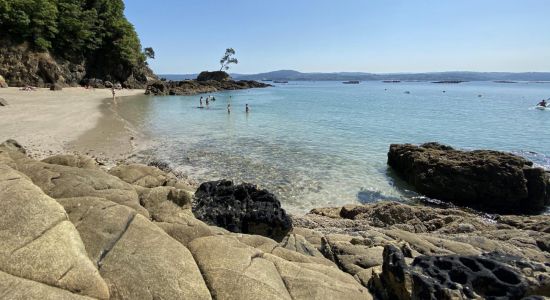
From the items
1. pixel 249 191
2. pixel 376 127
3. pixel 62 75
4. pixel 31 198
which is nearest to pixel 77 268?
pixel 31 198

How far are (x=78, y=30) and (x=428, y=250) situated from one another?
73648mm

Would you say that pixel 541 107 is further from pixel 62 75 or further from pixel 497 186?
pixel 62 75

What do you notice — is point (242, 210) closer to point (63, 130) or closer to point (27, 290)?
point (27, 290)

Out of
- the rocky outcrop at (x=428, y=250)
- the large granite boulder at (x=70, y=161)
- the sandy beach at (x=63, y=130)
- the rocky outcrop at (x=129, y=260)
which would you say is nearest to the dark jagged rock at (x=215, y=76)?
the sandy beach at (x=63, y=130)

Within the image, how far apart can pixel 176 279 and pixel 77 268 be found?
3.77 ft

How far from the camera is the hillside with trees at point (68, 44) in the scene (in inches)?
2141

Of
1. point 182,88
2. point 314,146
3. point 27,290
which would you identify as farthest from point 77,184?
point 182,88

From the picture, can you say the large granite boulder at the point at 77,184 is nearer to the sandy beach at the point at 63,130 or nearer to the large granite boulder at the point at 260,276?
the large granite boulder at the point at 260,276

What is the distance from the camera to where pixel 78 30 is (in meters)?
65.6

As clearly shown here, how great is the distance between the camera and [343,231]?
32.5 ft

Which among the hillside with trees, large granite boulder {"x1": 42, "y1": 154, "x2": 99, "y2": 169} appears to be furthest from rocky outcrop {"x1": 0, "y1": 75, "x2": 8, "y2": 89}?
large granite boulder {"x1": 42, "y1": 154, "x2": 99, "y2": 169}

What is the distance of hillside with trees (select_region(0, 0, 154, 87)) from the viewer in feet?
178

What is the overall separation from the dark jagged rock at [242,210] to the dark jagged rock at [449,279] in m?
3.22

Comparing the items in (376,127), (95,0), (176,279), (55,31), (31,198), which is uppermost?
(95,0)
